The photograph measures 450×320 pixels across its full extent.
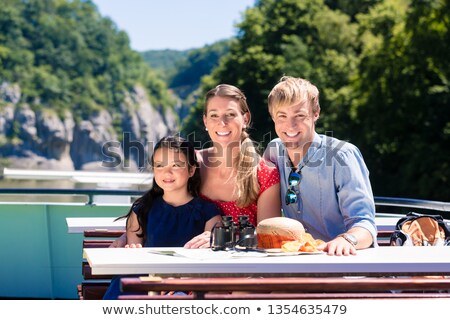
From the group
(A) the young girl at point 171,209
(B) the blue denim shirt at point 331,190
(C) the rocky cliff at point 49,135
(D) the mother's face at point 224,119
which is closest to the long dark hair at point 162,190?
(A) the young girl at point 171,209

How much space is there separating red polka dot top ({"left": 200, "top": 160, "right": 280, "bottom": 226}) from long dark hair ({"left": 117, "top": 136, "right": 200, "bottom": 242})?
0.09m

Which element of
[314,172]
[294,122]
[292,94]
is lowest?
[314,172]

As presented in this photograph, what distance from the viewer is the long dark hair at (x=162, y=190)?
4523mm

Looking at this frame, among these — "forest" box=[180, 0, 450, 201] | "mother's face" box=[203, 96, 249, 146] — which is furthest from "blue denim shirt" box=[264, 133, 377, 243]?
"forest" box=[180, 0, 450, 201]

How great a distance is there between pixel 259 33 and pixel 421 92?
17063 mm

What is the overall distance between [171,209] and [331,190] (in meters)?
0.83

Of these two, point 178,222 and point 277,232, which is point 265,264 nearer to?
point 277,232

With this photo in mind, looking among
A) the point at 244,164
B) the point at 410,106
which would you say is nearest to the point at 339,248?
the point at 244,164

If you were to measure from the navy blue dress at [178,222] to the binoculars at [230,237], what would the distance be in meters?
0.55

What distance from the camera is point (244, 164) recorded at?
4547 millimetres

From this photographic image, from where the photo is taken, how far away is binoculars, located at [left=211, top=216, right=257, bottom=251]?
389 cm

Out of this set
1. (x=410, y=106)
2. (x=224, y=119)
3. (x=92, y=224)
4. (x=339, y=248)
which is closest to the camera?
(x=339, y=248)
